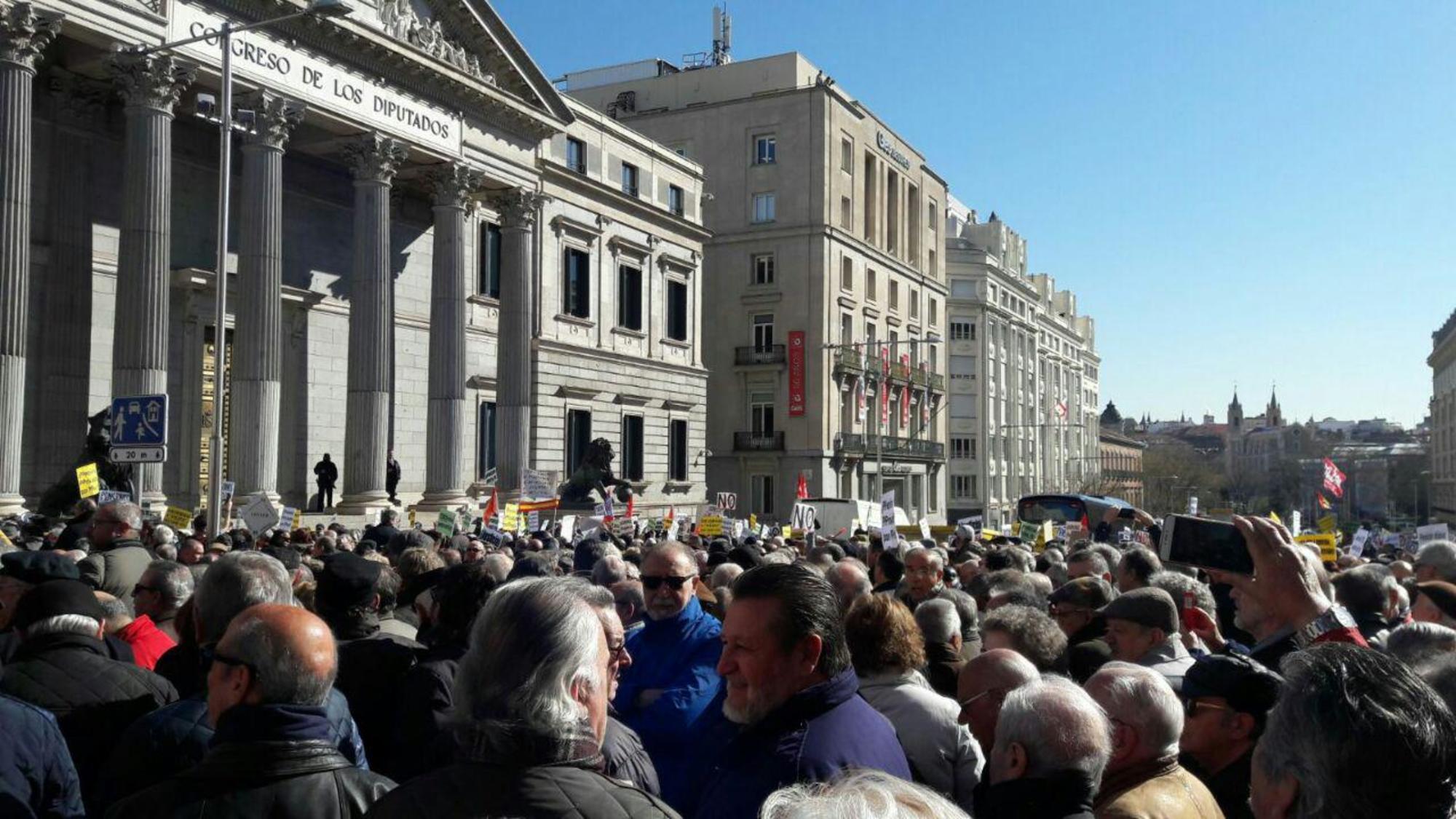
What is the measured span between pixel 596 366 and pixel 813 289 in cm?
1611

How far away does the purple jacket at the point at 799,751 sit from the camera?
10.5 ft

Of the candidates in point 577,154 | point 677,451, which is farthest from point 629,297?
point 677,451

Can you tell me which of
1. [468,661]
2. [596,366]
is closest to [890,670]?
[468,661]

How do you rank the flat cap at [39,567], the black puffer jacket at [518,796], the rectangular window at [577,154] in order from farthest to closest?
the rectangular window at [577,154] < the flat cap at [39,567] < the black puffer jacket at [518,796]

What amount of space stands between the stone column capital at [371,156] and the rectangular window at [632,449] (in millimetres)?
14501

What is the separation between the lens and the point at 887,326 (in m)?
59.7

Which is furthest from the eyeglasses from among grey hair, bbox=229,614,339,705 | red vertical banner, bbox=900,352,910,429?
red vertical banner, bbox=900,352,910,429

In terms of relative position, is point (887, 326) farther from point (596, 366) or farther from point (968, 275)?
point (596, 366)

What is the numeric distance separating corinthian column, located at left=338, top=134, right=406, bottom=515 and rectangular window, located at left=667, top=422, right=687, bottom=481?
16254mm

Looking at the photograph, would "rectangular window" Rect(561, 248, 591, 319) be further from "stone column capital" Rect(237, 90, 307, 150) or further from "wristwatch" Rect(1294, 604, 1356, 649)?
"wristwatch" Rect(1294, 604, 1356, 649)

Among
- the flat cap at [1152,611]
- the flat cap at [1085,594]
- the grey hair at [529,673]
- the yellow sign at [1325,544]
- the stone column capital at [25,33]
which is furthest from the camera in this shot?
the stone column capital at [25,33]

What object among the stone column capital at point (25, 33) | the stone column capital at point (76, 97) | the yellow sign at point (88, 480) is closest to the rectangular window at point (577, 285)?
the stone column capital at point (76, 97)

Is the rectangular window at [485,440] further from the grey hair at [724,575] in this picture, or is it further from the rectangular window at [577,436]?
the grey hair at [724,575]

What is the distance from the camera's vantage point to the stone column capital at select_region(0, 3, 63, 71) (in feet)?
65.7
